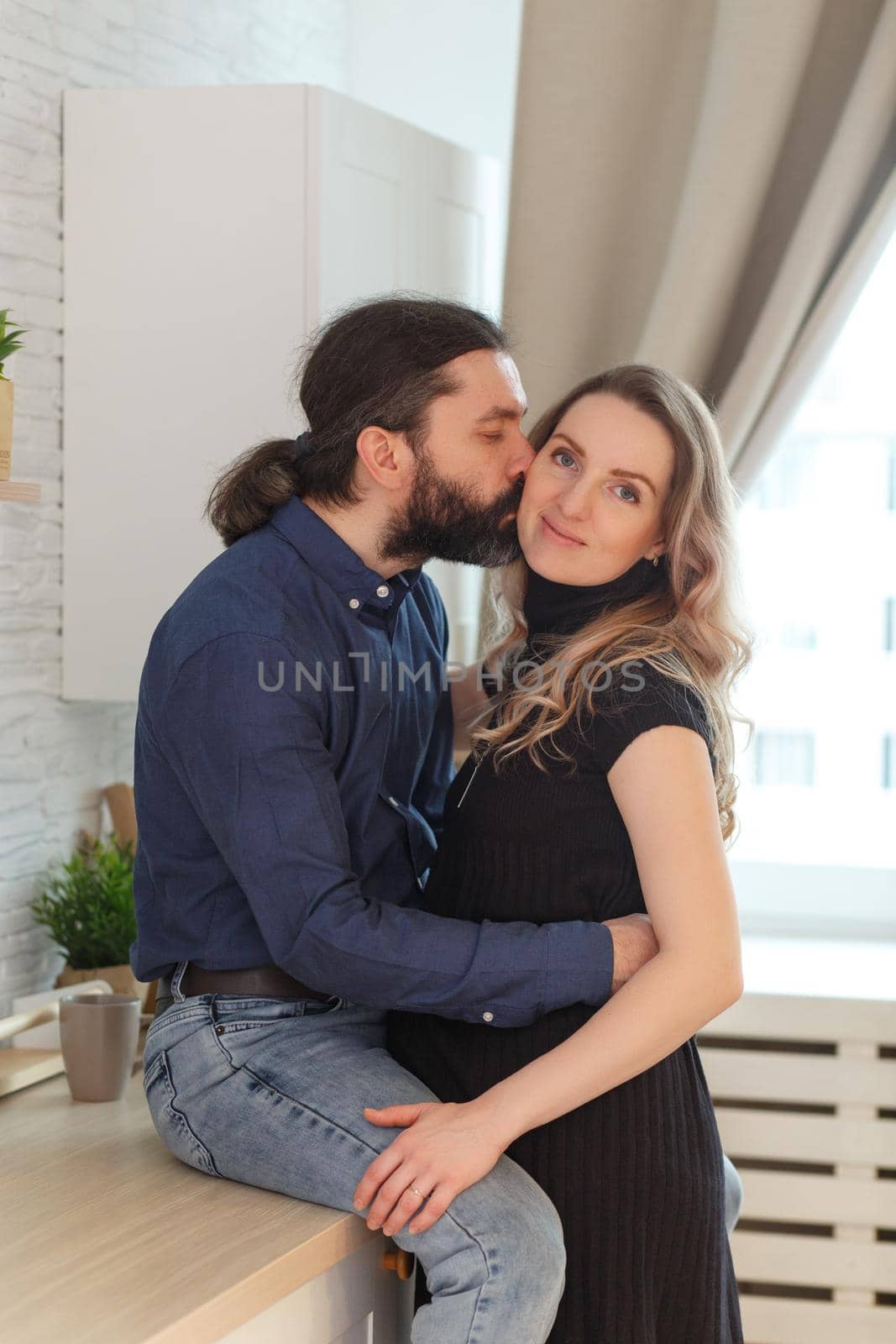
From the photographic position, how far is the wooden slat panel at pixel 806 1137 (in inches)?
84.3

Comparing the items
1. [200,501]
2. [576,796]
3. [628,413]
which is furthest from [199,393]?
[576,796]

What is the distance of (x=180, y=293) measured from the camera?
2.14m

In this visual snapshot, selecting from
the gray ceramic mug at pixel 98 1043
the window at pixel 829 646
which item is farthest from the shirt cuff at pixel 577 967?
the window at pixel 829 646

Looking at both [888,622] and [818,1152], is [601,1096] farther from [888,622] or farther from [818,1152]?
[888,622]

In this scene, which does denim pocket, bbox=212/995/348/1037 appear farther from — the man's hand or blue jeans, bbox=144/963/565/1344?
the man's hand

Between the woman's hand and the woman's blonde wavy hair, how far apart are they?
405 millimetres

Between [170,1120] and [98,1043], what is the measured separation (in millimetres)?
335

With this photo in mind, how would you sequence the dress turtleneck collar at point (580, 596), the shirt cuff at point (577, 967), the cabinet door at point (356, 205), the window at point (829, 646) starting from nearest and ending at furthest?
the shirt cuff at point (577, 967) → the dress turtleneck collar at point (580, 596) → the cabinet door at point (356, 205) → the window at point (829, 646)

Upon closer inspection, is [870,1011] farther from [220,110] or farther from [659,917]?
[220,110]

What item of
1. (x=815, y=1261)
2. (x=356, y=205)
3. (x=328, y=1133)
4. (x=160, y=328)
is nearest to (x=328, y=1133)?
(x=328, y=1133)

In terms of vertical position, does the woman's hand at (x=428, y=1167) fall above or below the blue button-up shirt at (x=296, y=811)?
below

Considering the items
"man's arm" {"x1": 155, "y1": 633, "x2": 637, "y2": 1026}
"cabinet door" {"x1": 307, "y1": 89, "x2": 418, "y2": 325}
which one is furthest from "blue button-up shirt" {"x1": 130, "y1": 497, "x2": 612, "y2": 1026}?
"cabinet door" {"x1": 307, "y1": 89, "x2": 418, "y2": 325}

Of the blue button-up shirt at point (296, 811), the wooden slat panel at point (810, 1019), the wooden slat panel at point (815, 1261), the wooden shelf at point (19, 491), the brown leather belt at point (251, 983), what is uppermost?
the wooden shelf at point (19, 491)

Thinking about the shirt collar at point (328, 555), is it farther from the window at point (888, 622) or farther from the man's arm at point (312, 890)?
the window at point (888, 622)
